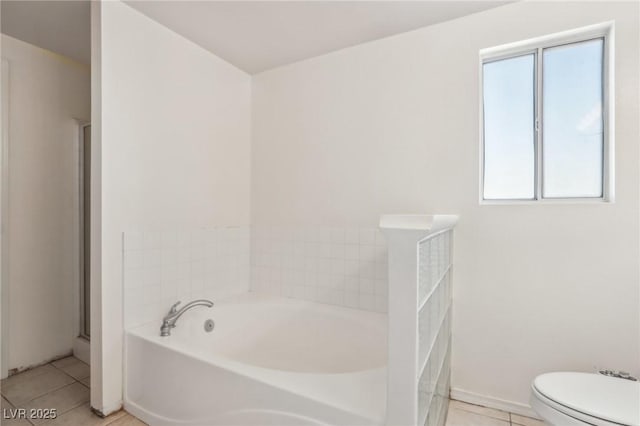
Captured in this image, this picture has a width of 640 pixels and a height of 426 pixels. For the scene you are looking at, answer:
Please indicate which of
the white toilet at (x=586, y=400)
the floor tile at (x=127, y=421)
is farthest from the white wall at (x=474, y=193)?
the floor tile at (x=127, y=421)

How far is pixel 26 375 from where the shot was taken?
212 cm

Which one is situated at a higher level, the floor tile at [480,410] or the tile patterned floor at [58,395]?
the tile patterned floor at [58,395]

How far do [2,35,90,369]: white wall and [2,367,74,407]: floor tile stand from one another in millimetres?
210

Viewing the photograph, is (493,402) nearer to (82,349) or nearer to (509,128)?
(509,128)

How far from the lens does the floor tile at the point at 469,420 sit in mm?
1632

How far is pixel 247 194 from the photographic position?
8.80ft

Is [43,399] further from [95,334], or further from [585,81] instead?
[585,81]

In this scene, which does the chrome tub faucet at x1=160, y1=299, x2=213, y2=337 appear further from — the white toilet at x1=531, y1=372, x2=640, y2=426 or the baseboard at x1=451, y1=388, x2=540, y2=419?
the white toilet at x1=531, y1=372, x2=640, y2=426

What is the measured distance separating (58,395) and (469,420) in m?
2.45

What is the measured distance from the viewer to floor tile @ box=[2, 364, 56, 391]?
2.02m

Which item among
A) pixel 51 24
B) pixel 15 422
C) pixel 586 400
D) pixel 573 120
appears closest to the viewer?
pixel 586 400

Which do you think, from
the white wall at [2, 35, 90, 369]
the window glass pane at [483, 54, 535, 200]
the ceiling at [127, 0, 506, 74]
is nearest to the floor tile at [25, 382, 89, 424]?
the white wall at [2, 35, 90, 369]

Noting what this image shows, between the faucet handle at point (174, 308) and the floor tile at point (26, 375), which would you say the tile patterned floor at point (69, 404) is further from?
the faucet handle at point (174, 308)

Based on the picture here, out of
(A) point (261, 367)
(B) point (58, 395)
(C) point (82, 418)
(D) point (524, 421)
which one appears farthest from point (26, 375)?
(D) point (524, 421)
